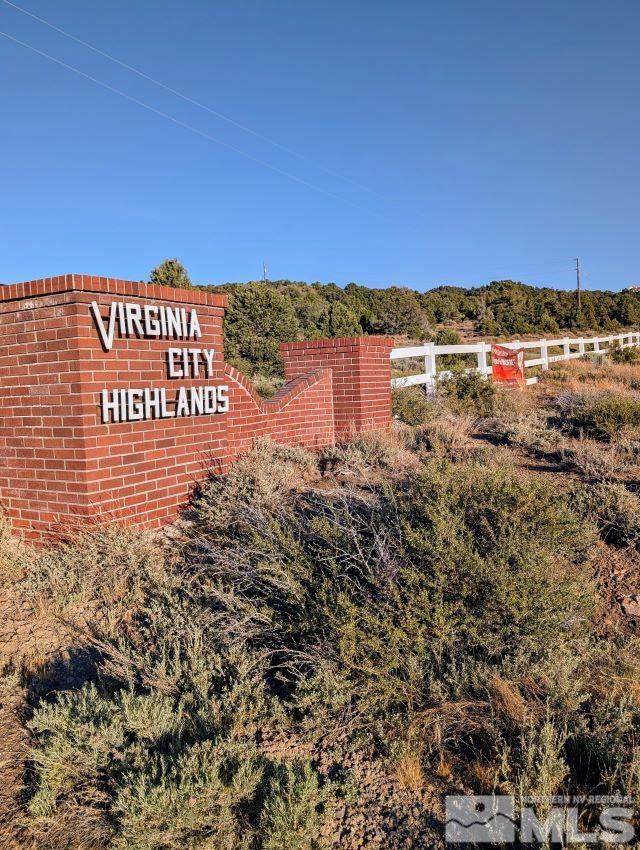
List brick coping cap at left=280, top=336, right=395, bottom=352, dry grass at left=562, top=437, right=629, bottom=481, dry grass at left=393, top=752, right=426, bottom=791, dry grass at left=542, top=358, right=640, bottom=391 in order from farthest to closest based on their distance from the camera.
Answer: dry grass at left=542, top=358, right=640, bottom=391 → brick coping cap at left=280, top=336, right=395, bottom=352 → dry grass at left=562, top=437, right=629, bottom=481 → dry grass at left=393, top=752, right=426, bottom=791

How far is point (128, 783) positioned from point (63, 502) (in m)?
3.15

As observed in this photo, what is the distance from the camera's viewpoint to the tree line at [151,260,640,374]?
86.1 ft

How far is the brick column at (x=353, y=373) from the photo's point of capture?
8797mm

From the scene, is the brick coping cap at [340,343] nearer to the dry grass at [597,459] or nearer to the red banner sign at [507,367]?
the dry grass at [597,459]

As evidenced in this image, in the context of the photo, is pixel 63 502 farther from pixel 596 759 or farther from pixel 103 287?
pixel 596 759

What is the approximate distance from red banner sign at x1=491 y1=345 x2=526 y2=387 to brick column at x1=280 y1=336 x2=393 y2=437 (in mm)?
8088

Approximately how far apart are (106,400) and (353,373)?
4428mm

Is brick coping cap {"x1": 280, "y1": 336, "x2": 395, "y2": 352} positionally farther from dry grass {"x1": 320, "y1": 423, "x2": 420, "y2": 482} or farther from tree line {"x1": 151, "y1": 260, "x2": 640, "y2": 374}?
tree line {"x1": 151, "y1": 260, "x2": 640, "y2": 374}

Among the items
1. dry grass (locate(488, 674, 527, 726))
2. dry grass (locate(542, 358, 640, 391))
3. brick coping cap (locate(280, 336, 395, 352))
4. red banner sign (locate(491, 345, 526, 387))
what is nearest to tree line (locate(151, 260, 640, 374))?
red banner sign (locate(491, 345, 526, 387))

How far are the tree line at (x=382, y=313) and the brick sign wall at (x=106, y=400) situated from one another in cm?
1631

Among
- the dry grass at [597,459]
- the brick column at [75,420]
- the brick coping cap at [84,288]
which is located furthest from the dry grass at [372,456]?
the brick coping cap at [84,288]

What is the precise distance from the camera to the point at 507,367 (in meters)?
16.7

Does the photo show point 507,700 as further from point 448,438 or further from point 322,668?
point 448,438

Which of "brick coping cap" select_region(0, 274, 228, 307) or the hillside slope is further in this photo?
"brick coping cap" select_region(0, 274, 228, 307)
